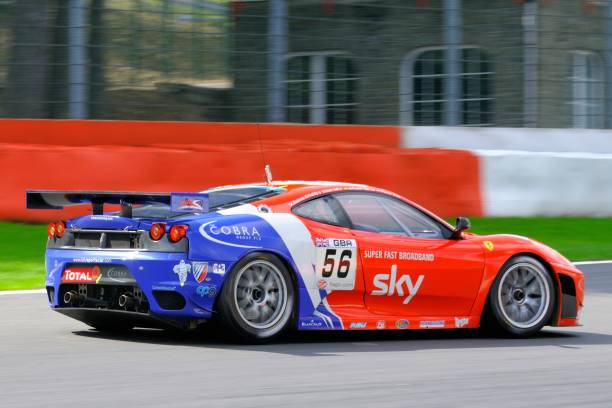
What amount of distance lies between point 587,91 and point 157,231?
11.8 metres

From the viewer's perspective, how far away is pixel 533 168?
53.5ft

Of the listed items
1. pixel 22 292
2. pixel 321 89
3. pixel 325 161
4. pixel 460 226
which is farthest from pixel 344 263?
pixel 321 89

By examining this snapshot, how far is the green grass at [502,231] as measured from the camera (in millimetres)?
11641

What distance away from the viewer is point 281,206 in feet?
26.0

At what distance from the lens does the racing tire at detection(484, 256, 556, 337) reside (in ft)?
28.2

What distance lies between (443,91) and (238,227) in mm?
9545

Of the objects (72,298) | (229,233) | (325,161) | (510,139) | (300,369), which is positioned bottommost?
(300,369)

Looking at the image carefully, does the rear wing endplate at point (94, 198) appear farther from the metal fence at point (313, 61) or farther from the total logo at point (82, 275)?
the metal fence at point (313, 61)

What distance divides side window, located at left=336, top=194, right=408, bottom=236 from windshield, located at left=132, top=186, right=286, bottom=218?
0.45 meters

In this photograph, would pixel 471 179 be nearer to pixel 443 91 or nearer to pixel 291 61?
pixel 443 91

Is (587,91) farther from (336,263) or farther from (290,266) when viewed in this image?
(290,266)

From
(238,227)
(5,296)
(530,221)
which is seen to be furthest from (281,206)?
(530,221)

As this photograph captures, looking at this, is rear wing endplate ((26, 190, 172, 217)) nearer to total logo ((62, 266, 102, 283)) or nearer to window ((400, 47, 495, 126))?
total logo ((62, 266, 102, 283))

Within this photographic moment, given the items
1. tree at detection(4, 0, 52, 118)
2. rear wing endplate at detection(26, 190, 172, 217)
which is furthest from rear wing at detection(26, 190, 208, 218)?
tree at detection(4, 0, 52, 118)
